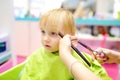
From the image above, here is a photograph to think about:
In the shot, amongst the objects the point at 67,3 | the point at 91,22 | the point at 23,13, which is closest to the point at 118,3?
the point at 91,22

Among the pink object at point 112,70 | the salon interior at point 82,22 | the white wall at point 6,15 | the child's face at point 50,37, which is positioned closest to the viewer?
the child's face at point 50,37

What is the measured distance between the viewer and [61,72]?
1.06m

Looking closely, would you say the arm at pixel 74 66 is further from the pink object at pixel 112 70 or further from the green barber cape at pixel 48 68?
the pink object at pixel 112 70

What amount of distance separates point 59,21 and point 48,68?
252 millimetres

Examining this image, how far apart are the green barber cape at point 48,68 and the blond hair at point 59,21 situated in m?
0.14

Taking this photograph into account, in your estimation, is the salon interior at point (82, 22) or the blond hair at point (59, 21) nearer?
the blond hair at point (59, 21)

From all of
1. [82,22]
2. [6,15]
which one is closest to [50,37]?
[6,15]

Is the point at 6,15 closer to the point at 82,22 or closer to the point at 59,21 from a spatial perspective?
the point at 59,21

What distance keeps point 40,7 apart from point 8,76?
216cm

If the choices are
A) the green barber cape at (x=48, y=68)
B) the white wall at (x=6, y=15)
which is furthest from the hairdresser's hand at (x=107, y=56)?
the white wall at (x=6, y=15)

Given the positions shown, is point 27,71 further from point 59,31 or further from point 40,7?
point 40,7

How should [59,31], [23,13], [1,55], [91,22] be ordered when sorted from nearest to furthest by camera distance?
[59,31]
[1,55]
[91,22]
[23,13]

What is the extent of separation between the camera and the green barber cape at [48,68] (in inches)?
40.9

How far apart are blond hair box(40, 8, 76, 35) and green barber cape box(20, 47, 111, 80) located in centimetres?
14
